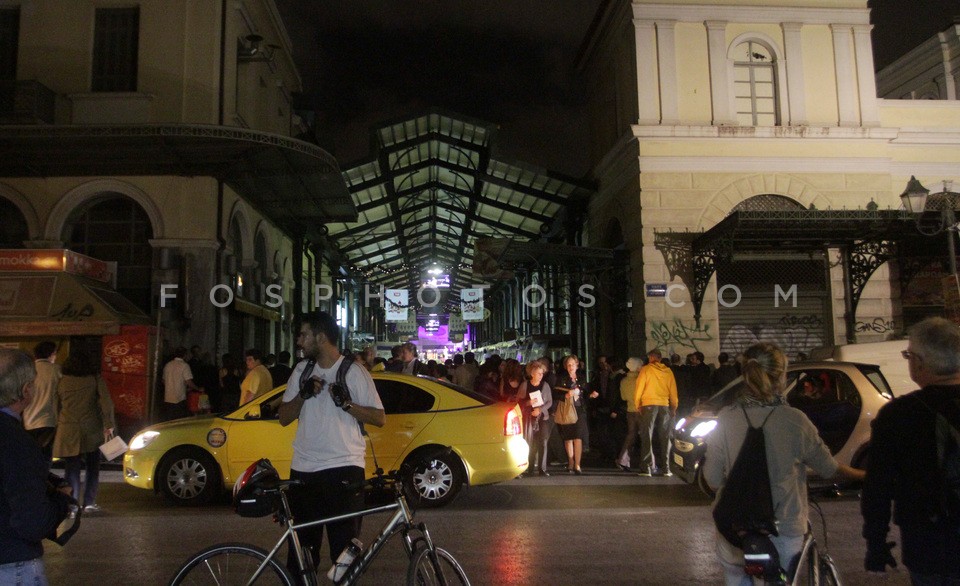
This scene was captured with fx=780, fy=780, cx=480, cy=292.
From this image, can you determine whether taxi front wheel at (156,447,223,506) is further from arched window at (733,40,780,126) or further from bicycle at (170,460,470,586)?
arched window at (733,40,780,126)

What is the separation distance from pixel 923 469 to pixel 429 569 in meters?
2.50

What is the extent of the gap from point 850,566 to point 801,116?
48.8ft

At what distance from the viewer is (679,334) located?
58.8 ft

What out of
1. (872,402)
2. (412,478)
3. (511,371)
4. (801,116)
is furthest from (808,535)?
(801,116)

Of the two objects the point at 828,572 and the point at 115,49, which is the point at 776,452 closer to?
the point at 828,572

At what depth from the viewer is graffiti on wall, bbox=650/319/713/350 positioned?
17.9 metres

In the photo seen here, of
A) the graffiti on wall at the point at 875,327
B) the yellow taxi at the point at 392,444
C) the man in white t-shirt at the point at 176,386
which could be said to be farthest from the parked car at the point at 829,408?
the graffiti on wall at the point at 875,327

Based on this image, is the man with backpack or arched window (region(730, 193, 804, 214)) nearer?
the man with backpack

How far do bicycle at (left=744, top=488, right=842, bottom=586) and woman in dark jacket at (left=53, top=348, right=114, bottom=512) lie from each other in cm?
772

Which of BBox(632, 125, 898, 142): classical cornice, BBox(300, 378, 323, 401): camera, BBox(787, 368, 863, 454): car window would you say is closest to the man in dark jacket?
BBox(300, 378, 323, 401): camera

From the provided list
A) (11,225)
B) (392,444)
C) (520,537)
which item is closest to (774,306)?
(392,444)

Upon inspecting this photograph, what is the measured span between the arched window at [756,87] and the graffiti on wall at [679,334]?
549cm

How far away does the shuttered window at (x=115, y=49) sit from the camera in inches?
727

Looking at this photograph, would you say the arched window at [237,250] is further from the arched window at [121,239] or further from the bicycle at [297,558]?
the bicycle at [297,558]
